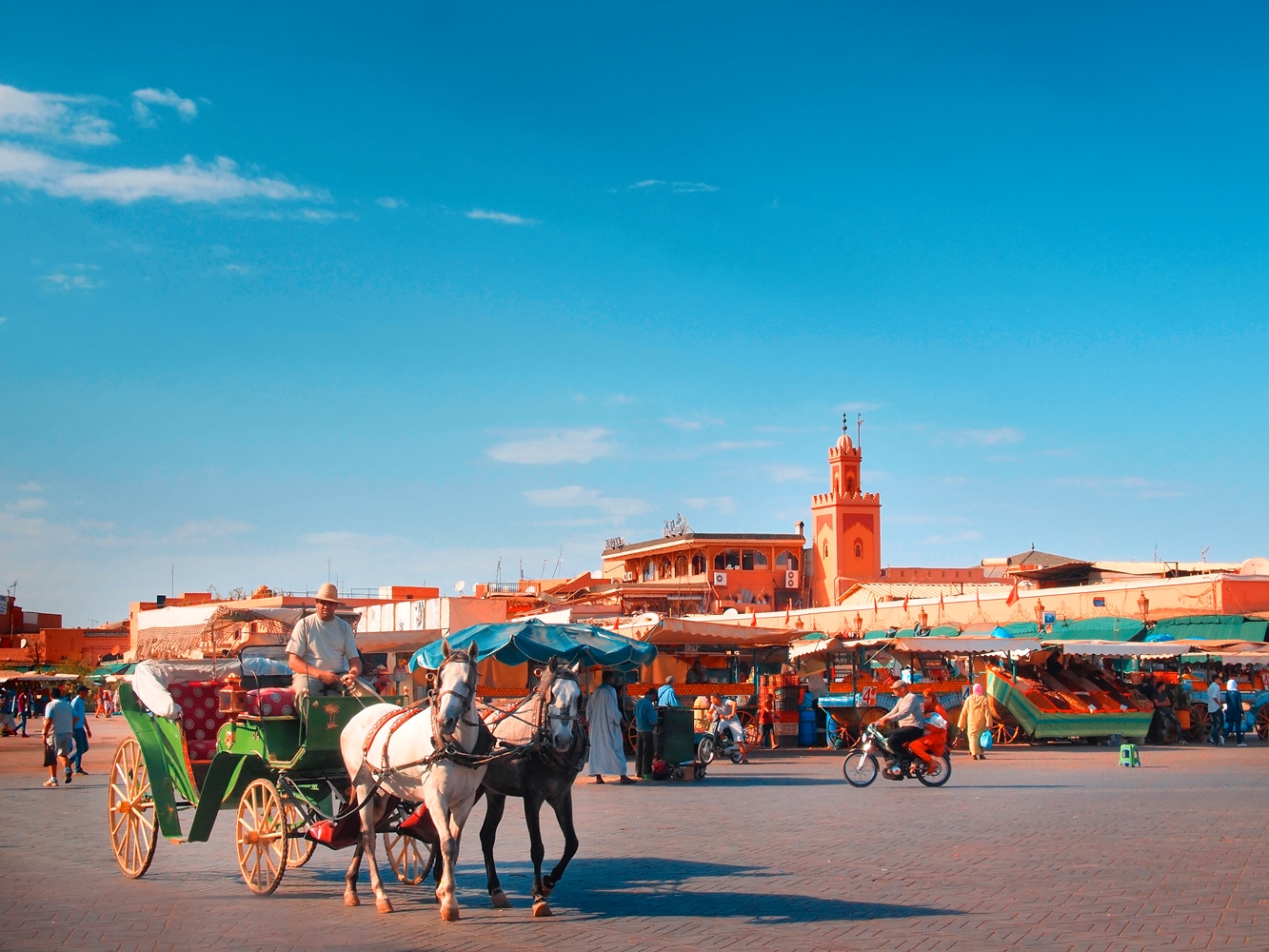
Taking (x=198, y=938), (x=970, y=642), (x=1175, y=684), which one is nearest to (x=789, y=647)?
(x=970, y=642)

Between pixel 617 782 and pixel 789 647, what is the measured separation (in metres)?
8.54

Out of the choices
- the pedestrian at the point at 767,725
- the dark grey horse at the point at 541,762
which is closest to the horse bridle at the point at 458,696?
the dark grey horse at the point at 541,762

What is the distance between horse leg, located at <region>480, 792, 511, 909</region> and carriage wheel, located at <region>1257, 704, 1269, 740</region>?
29555 millimetres

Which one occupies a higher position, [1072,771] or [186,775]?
[186,775]

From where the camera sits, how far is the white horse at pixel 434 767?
8.77 m

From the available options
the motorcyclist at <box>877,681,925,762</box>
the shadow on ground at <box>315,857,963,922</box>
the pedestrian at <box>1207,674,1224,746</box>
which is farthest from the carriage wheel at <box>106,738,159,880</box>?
the pedestrian at <box>1207,674,1224,746</box>

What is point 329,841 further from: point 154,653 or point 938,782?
point 154,653

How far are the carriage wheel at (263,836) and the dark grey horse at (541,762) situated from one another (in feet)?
4.76

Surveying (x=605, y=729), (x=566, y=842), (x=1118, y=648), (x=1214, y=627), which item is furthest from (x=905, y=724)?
(x=1214, y=627)

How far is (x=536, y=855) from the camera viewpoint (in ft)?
30.0

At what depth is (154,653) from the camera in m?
38.1

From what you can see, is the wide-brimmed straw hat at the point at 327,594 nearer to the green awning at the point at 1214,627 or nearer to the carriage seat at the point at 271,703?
the carriage seat at the point at 271,703

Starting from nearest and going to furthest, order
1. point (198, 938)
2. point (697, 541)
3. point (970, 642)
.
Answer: point (198, 938)
point (970, 642)
point (697, 541)

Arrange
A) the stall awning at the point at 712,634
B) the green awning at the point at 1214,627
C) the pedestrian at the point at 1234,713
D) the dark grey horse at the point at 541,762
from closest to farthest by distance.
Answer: the dark grey horse at the point at 541,762
the stall awning at the point at 712,634
the pedestrian at the point at 1234,713
the green awning at the point at 1214,627
